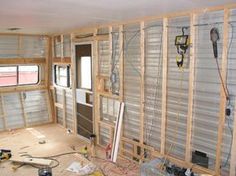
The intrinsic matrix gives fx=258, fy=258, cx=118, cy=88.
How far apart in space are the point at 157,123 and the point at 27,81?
4.18 meters

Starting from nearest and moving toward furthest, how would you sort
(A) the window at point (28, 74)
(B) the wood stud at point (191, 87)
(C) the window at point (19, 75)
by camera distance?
(B) the wood stud at point (191, 87) < (C) the window at point (19, 75) < (A) the window at point (28, 74)

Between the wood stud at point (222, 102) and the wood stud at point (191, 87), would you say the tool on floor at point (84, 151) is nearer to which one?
the wood stud at point (191, 87)

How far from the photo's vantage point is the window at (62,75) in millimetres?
6292

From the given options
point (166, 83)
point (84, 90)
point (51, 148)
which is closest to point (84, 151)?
point (51, 148)

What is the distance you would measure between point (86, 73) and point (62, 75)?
1159 millimetres

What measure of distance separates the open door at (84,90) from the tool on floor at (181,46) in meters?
2.20

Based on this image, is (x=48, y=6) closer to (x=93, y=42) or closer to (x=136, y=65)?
(x=136, y=65)

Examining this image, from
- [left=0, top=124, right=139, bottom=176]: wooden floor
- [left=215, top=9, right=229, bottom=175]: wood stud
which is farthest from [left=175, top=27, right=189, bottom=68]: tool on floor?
[left=0, top=124, right=139, bottom=176]: wooden floor

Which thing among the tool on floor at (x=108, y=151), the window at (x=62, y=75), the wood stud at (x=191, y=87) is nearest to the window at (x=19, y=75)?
the window at (x=62, y=75)

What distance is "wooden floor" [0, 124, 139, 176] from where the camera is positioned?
4.19 metres

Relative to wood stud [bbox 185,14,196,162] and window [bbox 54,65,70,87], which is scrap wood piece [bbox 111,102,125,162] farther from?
window [bbox 54,65,70,87]

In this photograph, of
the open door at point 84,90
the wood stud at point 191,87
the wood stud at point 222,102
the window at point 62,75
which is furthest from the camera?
the window at point 62,75

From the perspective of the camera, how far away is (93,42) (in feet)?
16.9

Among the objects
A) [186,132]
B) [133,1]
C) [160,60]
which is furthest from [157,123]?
[133,1]
